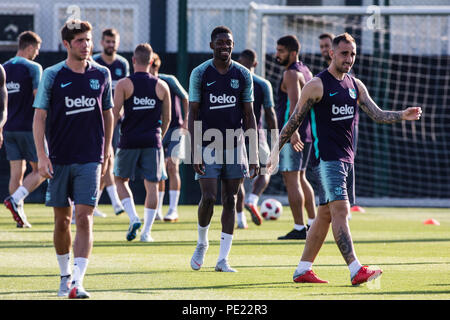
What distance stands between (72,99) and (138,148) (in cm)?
411

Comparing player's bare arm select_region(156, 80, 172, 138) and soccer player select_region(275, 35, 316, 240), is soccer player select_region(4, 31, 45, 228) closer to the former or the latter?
player's bare arm select_region(156, 80, 172, 138)

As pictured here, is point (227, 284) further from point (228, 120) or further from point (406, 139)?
point (406, 139)

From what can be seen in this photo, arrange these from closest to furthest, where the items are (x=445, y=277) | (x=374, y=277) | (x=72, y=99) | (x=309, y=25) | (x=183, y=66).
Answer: (x=72, y=99)
(x=374, y=277)
(x=445, y=277)
(x=183, y=66)
(x=309, y=25)

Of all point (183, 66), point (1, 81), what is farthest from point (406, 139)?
point (1, 81)

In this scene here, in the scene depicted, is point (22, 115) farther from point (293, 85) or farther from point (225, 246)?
point (225, 246)

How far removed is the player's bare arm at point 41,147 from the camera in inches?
268

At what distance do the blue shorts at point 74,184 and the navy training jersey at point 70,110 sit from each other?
0.16 feet

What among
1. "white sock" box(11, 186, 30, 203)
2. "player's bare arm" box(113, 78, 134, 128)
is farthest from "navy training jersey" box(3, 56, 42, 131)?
"player's bare arm" box(113, 78, 134, 128)

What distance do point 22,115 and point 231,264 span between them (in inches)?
190

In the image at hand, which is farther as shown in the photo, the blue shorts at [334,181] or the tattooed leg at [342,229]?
the blue shorts at [334,181]

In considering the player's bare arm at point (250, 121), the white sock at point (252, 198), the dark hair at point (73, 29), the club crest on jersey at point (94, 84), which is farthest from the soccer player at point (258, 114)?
the dark hair at point (73, 29)

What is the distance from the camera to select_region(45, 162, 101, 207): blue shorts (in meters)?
6.90

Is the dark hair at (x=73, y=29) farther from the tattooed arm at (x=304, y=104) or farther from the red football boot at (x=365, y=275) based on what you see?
the red football boot at (x=365, y=275)

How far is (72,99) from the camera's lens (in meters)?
6.92
